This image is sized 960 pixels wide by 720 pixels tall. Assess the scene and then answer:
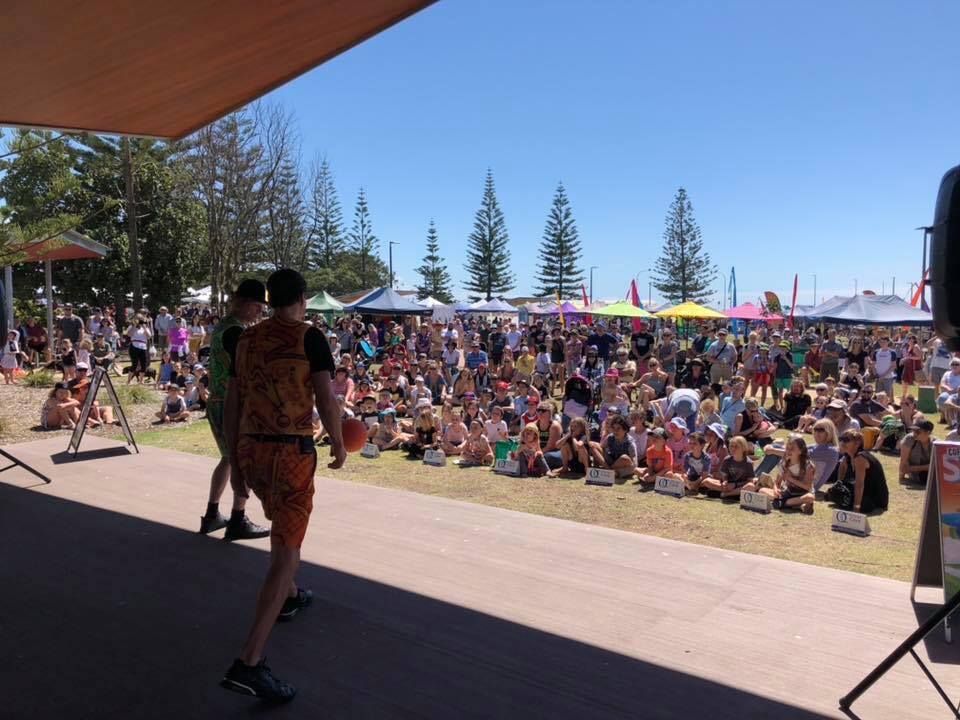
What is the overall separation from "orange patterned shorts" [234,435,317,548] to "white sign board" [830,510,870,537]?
15.7ft

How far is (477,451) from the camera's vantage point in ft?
28.1

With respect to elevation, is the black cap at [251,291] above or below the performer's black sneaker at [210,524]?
above

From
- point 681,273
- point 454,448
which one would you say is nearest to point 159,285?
point 454,448

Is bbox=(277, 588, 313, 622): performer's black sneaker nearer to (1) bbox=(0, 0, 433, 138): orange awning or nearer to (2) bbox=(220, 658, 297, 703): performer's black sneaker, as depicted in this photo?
(2) bbox=(220, 658, 297, 703): performer's black sneaker

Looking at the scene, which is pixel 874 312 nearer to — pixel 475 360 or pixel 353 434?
pixel 475 360

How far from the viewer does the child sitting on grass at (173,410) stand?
1128 cm

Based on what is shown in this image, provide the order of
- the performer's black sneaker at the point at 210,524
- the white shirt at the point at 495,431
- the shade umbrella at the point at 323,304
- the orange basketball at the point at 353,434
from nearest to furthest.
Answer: the orange basketball at the point at 353,434, the performer's black sneaker at the point at 210,524, the white shirt at the point at 495,431, the shade umbrella at the point at 323,304

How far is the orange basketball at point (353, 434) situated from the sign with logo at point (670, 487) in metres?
4.60

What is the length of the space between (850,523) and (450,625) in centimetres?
398

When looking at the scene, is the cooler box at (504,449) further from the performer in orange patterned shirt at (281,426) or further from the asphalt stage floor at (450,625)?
the performer in orange patterned shirt at (281,426)

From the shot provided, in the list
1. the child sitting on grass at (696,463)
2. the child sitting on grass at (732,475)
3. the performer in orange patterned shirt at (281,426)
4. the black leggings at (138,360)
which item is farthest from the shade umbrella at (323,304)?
the performer in orange patterned shirt at (281,426)

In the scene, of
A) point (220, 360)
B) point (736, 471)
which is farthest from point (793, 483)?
point (220, 360)

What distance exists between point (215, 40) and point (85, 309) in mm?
28259

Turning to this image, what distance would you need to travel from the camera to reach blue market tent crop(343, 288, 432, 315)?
22.1 metres
